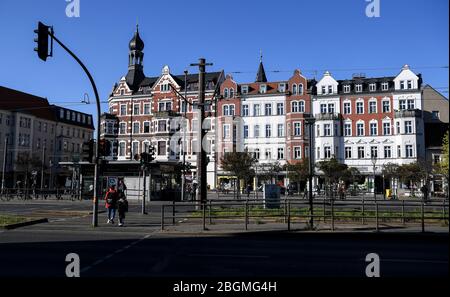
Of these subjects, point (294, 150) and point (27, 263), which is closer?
point (27, 263)

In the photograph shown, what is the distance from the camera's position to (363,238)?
15.5 metres

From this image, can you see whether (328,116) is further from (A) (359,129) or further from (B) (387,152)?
(B) (387,152)

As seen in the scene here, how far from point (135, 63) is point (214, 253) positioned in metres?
71.4

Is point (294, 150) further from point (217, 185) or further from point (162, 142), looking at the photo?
point (162, 142)

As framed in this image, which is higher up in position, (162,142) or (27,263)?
(162,142)

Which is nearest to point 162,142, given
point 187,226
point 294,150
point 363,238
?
point 294,150

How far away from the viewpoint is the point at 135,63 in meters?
79.1

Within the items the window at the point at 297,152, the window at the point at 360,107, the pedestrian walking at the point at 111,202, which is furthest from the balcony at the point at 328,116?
the pedestrian walking at the point at 111,202

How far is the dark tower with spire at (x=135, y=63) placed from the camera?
7568 centimetres

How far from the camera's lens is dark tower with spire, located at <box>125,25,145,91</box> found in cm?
7568

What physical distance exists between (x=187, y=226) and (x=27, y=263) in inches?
376

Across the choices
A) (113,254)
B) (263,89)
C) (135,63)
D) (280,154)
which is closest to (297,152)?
(280,154)

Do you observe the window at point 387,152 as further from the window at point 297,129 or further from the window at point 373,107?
the window at point 297,129

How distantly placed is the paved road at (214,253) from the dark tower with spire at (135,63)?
6142 cm
